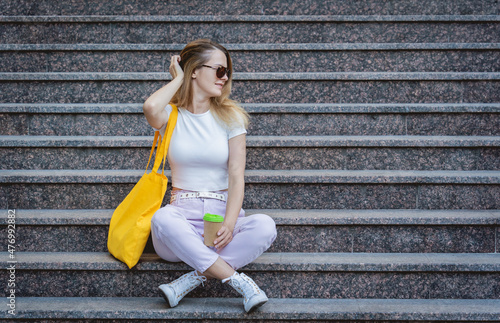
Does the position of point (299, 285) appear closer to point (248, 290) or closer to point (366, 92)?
point (248, 290)

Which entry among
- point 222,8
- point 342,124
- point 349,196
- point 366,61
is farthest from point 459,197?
point 222,8

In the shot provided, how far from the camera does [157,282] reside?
230 cm

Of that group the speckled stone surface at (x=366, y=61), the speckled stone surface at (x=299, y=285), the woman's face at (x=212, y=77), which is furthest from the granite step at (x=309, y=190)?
the speckled stone surface at (x=366, y=61)

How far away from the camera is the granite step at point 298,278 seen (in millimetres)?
2285

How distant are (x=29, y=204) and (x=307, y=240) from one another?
1680 mm

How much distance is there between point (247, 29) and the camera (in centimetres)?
379

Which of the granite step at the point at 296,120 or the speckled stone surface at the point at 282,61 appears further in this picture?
the speckled stone surface at the point at 282,61

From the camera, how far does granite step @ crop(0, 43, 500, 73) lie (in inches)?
134

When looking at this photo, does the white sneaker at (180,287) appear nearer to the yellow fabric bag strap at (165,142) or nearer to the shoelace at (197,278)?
the shoelace at (197,278)

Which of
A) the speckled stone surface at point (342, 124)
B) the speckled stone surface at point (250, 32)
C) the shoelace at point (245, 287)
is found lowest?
the shoelace at point (245, 287)

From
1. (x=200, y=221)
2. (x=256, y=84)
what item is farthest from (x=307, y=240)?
(x=256, y=84)

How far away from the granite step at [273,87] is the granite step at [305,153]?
0.50 m

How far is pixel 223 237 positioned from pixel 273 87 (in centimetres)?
157

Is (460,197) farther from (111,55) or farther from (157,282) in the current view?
(111,55)
